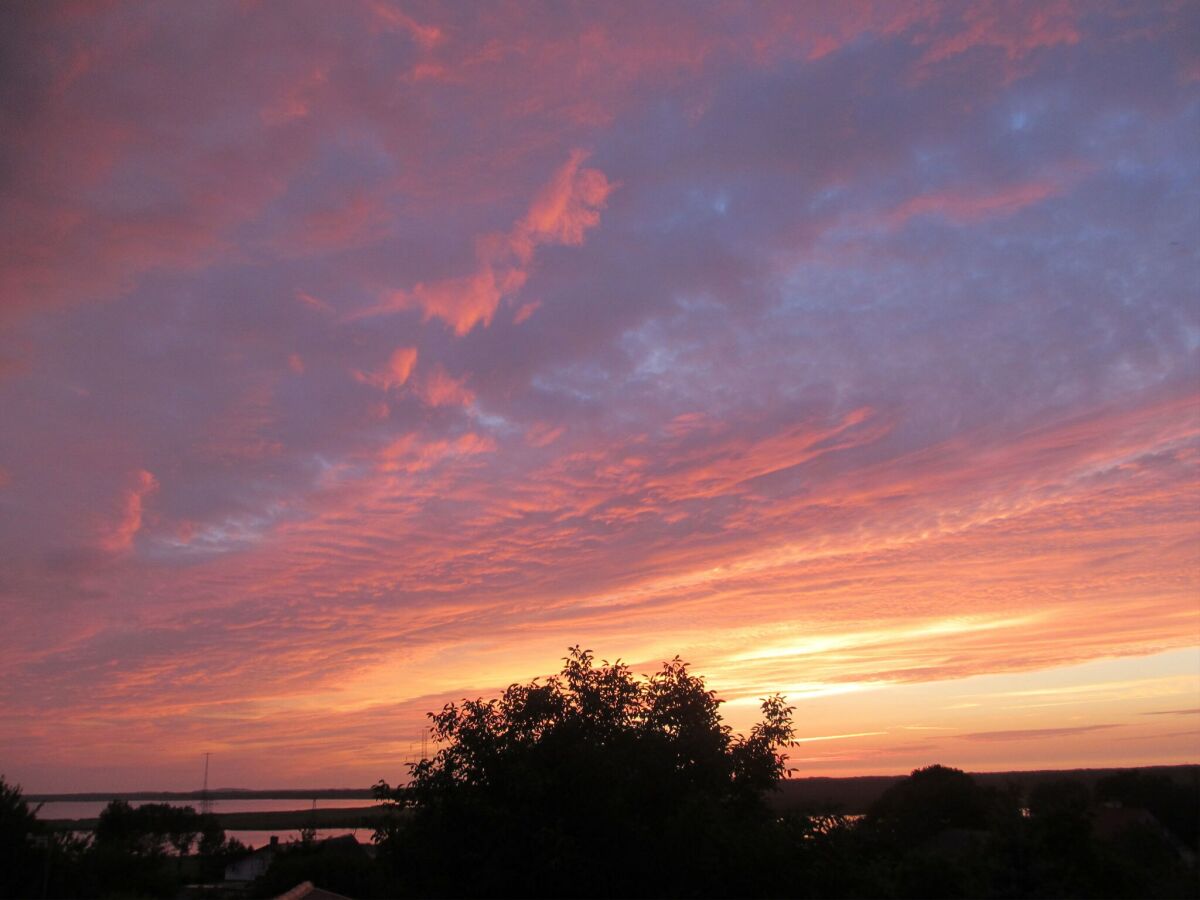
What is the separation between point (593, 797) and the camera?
1656cm

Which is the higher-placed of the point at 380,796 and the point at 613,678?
the point at 613,678

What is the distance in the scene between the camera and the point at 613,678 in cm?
1925

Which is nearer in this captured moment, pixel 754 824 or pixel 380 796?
pixel 754 824

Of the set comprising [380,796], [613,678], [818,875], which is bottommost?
[818,875]

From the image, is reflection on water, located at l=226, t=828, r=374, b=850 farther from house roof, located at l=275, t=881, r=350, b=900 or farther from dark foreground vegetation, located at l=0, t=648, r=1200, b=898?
dark foreground vegetation, located at l=0, t=648, r=1200, b=898

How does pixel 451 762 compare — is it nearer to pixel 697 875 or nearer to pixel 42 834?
pixel 697 875

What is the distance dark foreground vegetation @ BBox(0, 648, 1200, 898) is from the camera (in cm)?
1391

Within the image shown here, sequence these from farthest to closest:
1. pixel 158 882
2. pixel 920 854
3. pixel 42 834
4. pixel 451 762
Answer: pixel 158 882 → pixel 42 834 → pixel 451 762 → pixel 920 854

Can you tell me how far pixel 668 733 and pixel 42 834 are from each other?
1732cm

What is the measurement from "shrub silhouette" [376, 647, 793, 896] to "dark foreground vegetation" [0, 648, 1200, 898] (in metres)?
0.03

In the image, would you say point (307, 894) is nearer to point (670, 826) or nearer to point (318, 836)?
point (670, 826)

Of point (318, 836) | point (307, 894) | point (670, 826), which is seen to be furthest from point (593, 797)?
point (318, 836)

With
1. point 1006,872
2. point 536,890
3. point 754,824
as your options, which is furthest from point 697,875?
point 1006,872

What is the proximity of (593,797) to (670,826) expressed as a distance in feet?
5.27
